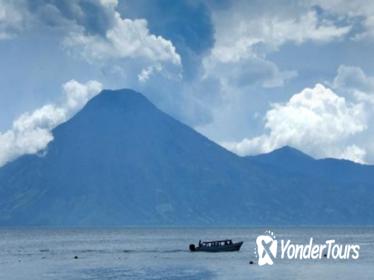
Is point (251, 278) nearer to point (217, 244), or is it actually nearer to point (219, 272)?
point (219, 272)

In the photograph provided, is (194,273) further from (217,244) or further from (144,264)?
(217,244)

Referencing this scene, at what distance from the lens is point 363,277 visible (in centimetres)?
10694

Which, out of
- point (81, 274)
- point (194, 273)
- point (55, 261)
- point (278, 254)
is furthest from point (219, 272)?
point (55, 261)

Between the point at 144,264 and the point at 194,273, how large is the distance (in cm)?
2464

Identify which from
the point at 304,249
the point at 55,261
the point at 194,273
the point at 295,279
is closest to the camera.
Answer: the point at 295,279

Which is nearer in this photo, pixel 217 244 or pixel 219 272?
pixel 219 272

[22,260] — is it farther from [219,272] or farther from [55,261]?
[219,272]

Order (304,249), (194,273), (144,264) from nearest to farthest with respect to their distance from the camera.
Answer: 1. (194,273)
2. (144,264)
3. (304,249)

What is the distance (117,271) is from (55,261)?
3584 centimetres

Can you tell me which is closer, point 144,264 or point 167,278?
point 167,278

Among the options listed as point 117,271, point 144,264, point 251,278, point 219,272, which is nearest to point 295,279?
point 251,278

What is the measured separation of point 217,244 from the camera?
17800 centimetres

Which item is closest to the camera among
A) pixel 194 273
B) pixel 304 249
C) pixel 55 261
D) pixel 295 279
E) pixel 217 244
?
pixel 295 279

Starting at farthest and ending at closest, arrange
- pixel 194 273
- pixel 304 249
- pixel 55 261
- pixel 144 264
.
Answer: pixel 304 249, pixel 55 261, pixel 144 264, pixel 194 273
